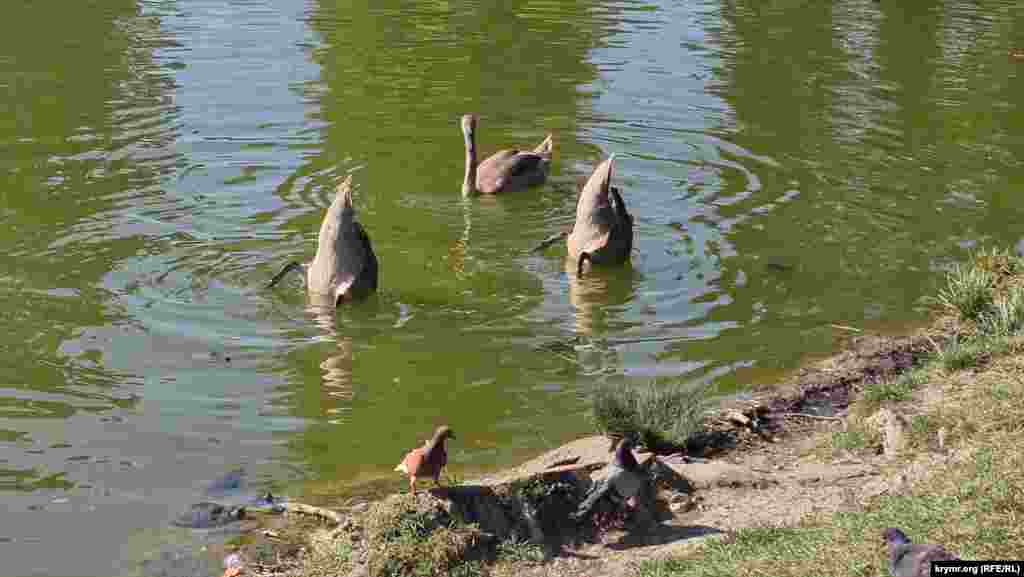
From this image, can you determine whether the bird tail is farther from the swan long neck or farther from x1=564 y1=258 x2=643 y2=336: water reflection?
x1=564 y1=258 x2=643 y2=336: water reflection

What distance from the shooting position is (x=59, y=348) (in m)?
10.4

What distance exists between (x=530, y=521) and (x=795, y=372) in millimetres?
3792

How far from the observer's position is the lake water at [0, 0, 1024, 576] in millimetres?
9219

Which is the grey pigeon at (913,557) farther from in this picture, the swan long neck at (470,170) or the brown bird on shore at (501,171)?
the swan long neck at (470,170)

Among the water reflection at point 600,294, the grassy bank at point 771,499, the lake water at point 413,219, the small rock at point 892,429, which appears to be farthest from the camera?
the water reflection at point 600,294

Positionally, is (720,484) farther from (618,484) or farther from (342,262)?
(342,262)

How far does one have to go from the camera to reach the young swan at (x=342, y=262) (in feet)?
38.0

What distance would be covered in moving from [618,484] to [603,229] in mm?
5675

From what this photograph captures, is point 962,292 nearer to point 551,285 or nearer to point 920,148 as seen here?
point 551,285

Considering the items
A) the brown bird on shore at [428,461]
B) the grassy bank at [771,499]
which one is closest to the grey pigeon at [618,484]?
the grassy bank at [771,499]

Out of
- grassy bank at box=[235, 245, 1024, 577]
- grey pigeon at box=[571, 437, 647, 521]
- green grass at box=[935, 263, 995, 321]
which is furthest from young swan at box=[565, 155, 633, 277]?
grey pigeon at box=[571, 437, 647, 521]

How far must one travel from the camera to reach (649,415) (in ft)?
28.5

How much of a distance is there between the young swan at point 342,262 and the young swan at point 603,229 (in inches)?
84.2

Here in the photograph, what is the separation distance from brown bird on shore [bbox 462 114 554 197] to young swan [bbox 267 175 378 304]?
352 cm
